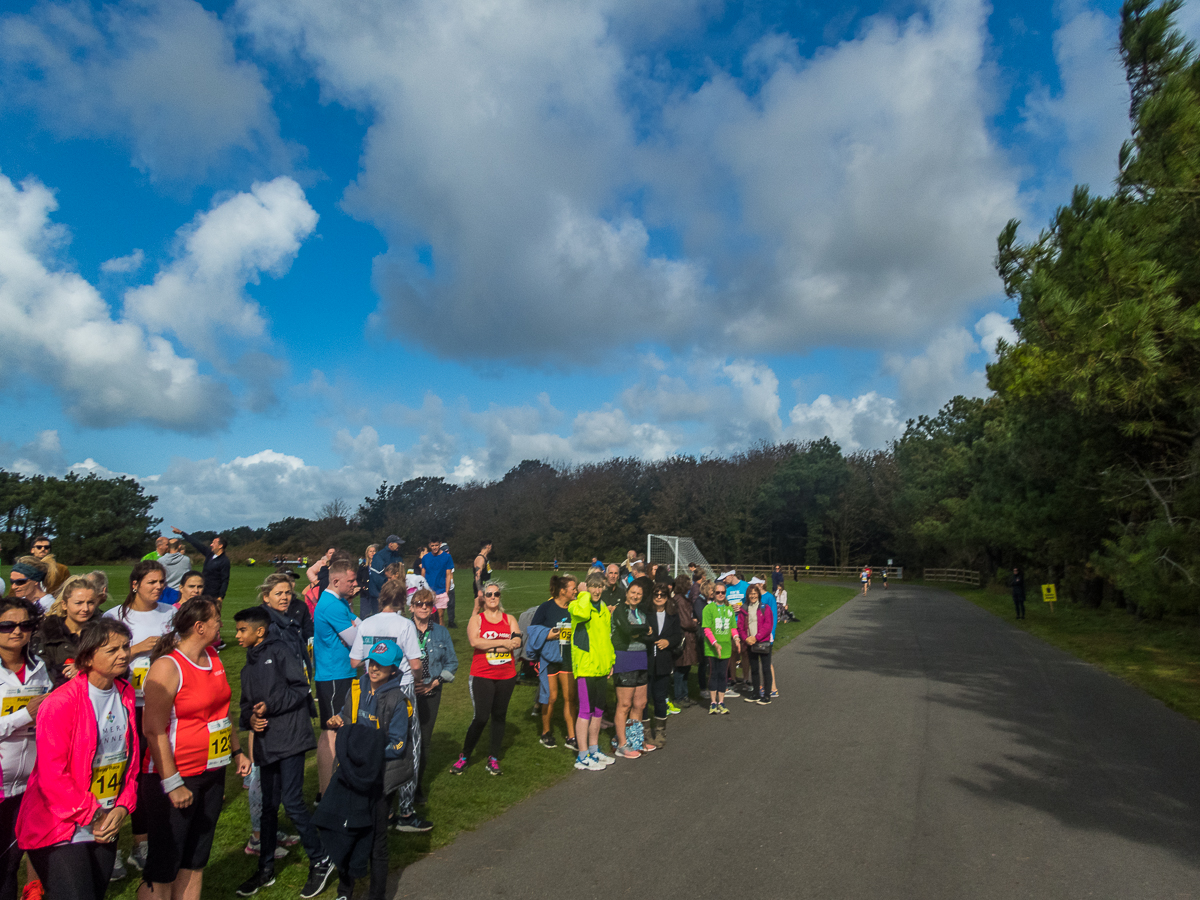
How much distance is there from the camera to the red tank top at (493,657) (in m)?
6.48

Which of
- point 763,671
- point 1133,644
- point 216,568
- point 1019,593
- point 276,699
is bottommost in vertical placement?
point 1133,644

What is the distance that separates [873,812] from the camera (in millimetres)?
5770

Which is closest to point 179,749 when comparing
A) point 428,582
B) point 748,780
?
point 748,780

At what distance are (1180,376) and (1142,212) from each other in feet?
8.24

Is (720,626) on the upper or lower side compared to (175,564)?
lower

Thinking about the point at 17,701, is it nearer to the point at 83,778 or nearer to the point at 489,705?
the point at 83,778

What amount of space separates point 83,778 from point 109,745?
19 centimetres

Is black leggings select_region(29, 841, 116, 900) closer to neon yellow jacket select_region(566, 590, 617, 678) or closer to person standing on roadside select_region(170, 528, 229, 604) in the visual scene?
neon yellow jacket select_region(566, 590, 617, 678)

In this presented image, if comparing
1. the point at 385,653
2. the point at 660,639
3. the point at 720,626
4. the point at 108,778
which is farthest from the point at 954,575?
the point at 108,778

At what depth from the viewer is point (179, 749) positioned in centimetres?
364

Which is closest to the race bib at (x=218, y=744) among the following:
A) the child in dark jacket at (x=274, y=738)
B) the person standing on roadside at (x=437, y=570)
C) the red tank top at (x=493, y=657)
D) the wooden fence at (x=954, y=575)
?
the child in dark jacket at (x=274, y=738)

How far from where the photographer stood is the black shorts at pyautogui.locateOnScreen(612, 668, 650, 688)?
761 centimetres

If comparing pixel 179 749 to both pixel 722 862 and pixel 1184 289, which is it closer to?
pixel 722 862

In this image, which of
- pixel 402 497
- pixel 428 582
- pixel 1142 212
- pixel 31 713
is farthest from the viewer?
pixel 402 497
